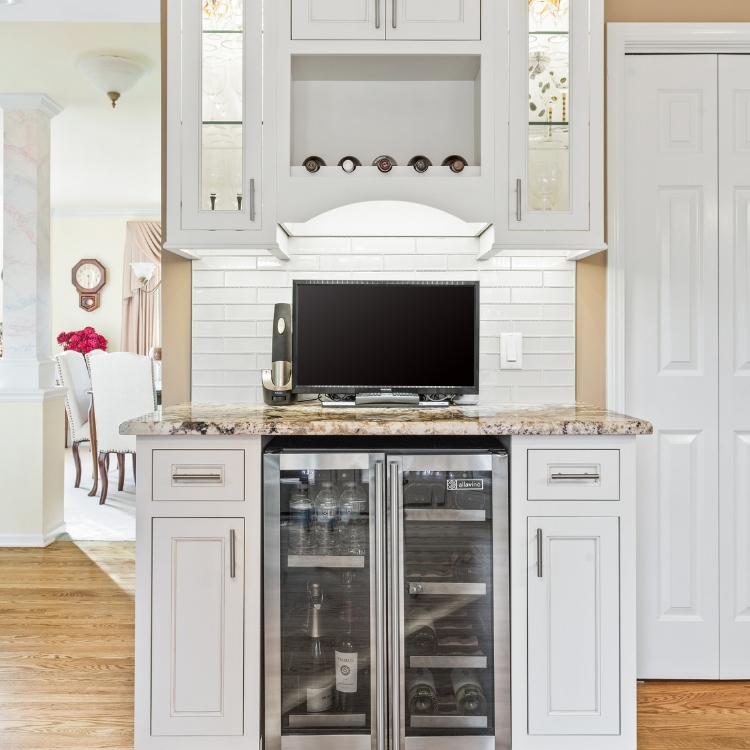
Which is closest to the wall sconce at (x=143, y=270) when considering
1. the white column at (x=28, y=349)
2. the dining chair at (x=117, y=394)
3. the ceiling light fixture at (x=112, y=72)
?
the dining chair at (x=117, y=394)

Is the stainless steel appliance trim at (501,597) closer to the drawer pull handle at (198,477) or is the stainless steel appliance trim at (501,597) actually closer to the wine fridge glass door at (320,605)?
the wine fridge glass door at (320,605)

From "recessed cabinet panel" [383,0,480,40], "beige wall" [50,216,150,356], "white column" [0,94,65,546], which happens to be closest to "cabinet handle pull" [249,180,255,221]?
"recessed cabinet panel" [383,0,480,40]

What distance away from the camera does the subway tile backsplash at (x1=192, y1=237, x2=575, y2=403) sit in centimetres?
238

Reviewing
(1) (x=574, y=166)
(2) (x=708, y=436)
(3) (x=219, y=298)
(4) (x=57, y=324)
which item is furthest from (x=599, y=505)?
(4) (x=57, y=324)

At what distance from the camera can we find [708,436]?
2320mm

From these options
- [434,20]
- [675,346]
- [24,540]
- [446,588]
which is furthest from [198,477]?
[24,540]

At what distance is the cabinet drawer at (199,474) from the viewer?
179cm

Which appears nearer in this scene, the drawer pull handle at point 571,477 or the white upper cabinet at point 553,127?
the drawer pull handle at point 571,477

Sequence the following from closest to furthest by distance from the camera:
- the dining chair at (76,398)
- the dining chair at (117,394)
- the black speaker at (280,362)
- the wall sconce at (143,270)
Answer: the black speaker at (280,362), the dining chair at (117,394), the dining chair at (76,398), the wall sconce at (143,270)

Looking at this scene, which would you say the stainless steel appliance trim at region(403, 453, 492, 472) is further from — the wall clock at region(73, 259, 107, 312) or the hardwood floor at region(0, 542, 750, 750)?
the wall clock at region(73, 259, 107, 312)

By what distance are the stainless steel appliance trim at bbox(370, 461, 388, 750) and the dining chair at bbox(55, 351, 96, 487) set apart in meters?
3.83

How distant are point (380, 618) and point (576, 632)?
55cm

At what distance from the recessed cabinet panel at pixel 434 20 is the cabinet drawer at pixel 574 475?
135 cm

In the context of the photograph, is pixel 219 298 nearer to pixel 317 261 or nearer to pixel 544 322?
pixel 317 261
